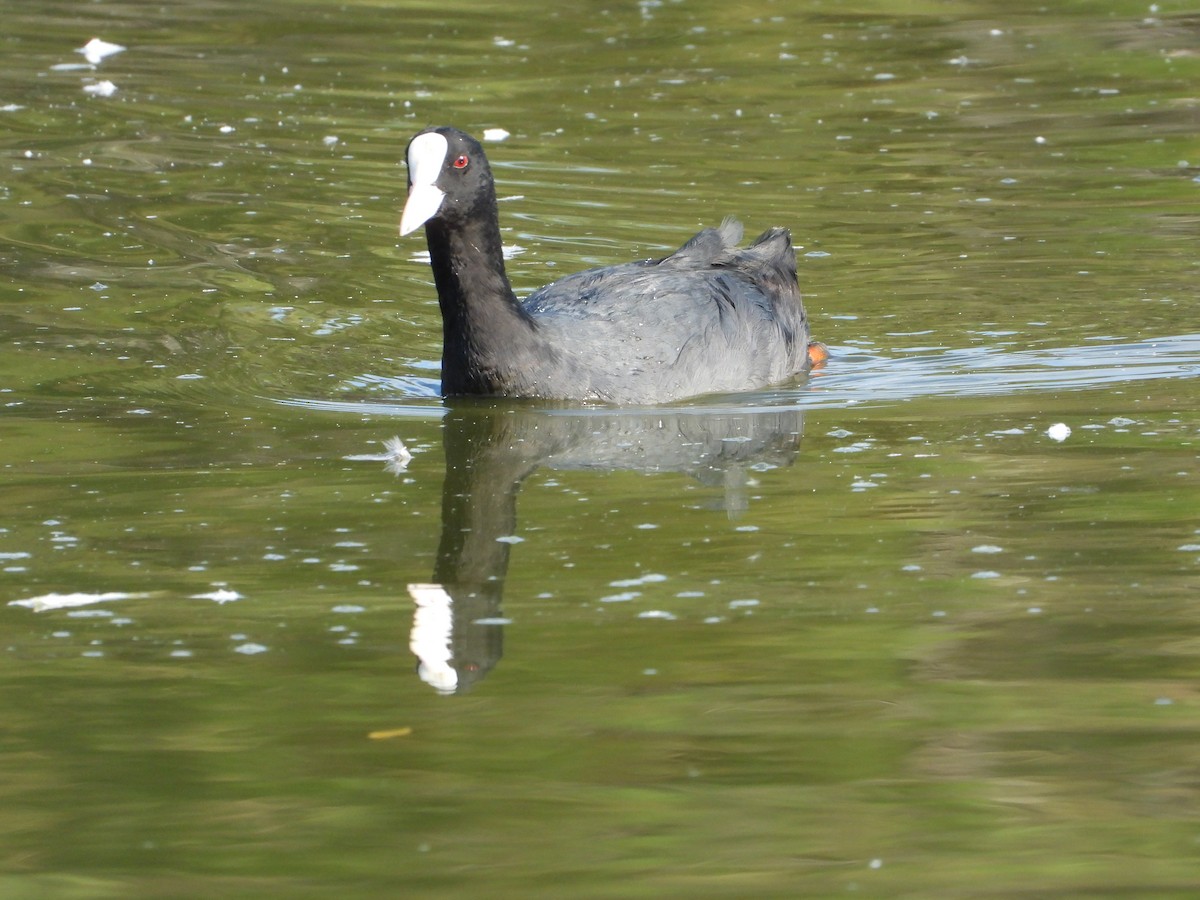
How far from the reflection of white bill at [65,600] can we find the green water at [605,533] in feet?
0.06

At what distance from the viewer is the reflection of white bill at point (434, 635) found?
465 cm

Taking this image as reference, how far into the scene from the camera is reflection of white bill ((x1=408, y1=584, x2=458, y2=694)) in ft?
15.3

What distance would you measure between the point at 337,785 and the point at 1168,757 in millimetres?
1638

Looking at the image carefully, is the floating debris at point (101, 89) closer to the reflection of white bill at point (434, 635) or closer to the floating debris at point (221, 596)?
the floating debris at point (221, 596)

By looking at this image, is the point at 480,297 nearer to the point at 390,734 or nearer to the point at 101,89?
the point at 390,734

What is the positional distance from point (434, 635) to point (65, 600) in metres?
1.00

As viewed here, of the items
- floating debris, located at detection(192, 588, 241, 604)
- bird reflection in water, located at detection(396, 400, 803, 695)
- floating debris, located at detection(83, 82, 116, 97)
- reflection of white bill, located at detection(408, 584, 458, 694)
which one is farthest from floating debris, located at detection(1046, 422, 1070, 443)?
floating debris, located at detection(83, 82, 116, 97)

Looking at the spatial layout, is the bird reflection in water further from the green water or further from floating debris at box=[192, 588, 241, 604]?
floating debris at box=[192, 588, 241, 604]

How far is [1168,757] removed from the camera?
4.14 metres

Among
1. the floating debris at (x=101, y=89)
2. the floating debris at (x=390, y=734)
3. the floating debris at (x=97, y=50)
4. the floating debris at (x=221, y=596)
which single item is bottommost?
the floating debris at (x=390, y=734)

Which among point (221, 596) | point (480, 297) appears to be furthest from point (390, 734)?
point (480, 297)

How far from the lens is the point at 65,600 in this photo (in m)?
5.25

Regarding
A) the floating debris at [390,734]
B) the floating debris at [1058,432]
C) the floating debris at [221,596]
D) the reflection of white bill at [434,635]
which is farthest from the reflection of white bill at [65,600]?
the floating debris at [1058,432]

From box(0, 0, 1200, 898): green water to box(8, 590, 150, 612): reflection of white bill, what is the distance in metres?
0.02
